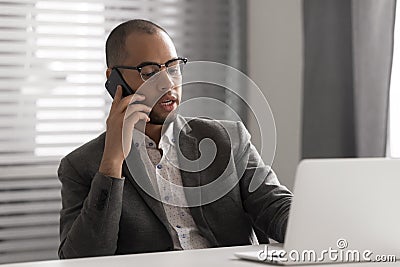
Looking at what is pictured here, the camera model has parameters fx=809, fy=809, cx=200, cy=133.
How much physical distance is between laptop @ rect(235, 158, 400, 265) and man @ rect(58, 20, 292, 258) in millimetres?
467

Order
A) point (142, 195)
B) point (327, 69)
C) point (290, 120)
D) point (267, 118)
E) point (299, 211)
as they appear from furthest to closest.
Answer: point (290, 120), point (327, 69), point (142, 195), point (267, 118), point (299, 211)

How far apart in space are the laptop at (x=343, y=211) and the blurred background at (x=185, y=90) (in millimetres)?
1580

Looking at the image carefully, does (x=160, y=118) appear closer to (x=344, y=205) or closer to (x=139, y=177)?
(x=139, y=177)

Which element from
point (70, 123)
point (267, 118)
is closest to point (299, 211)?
point (267, 118)

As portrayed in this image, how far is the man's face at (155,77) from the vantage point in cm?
181

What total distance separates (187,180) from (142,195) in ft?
0.39

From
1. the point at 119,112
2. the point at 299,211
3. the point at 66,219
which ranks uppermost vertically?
the point at 119,112

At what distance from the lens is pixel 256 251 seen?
150 centimetres

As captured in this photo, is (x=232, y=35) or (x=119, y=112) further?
(x=232, y=35)

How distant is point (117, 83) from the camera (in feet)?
6.19

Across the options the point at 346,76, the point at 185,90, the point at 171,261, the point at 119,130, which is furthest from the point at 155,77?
the point at 185,90

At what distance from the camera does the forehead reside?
188 centimetres

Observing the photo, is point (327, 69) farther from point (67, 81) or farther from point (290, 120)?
point (67, 81)

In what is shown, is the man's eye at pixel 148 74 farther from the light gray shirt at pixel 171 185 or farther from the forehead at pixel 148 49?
the light gray shirt at pixel 171 185
